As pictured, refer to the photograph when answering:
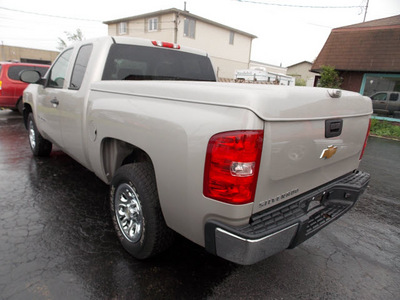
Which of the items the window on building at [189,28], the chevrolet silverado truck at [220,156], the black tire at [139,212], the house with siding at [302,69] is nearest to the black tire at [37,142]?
the chevrolet silverado truck at [220,156]

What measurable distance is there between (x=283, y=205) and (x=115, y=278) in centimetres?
145

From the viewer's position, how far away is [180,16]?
24.6 metres

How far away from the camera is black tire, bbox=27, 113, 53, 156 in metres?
4.86

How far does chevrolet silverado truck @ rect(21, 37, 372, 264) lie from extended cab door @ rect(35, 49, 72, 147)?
0.65 metres

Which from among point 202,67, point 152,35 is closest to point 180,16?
point 152,35

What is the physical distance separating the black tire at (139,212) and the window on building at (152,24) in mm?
26708

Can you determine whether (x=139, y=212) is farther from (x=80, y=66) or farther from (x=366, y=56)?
(x=366, y=56)

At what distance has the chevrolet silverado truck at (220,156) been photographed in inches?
63.3

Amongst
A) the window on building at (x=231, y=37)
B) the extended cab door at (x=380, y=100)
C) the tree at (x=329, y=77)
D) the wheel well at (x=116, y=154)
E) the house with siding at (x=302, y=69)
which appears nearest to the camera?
the wheel well at (x=116, y=154)

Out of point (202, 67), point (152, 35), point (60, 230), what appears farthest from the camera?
point (152, 35)

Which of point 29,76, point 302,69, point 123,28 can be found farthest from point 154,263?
point 302,69

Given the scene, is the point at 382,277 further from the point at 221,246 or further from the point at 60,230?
the point at 60,230

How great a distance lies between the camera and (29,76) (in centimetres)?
410

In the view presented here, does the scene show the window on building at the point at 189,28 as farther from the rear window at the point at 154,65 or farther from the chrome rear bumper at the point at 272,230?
the chrome rear bumper at the point at 272,230
